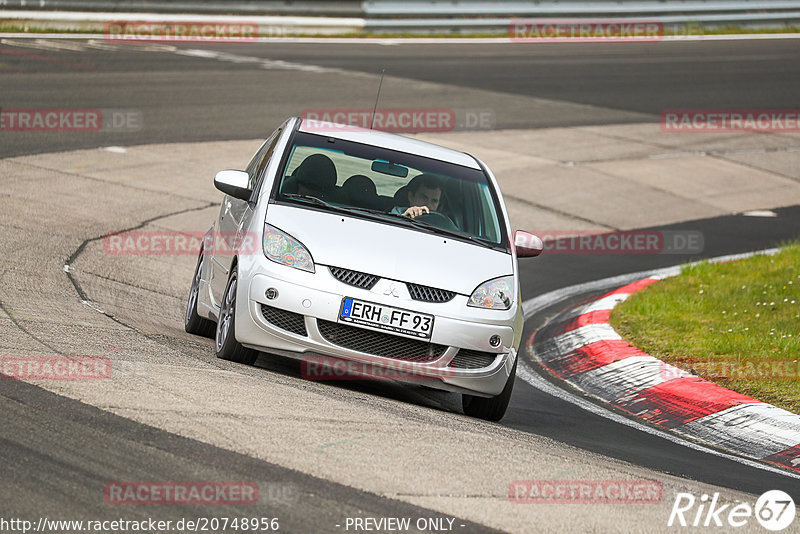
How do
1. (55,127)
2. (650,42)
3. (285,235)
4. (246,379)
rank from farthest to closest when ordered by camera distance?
(650,42) → (55,127) → (285,235) → (246,379)

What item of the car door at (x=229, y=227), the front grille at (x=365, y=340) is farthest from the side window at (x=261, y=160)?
the front grille at (x=365, y=340)

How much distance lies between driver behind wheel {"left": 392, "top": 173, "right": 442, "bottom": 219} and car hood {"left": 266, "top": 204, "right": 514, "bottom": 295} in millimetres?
397

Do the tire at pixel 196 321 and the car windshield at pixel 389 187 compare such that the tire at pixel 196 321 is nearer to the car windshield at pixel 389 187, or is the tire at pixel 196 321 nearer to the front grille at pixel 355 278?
the car windshield at pixel 389 187

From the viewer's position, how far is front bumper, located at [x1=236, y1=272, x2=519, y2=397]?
21.3 ft

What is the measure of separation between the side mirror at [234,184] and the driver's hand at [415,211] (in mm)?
1010

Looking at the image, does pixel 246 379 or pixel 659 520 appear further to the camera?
pixel 246 379

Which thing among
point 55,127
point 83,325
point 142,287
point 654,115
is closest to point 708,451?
point 83,325

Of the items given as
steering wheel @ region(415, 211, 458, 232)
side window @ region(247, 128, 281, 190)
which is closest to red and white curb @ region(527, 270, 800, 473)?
steering wheel @ region(415, 211, 458, 232)

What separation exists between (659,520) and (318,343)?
95.3 inches

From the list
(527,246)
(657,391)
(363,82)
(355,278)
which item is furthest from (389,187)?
(363,82)

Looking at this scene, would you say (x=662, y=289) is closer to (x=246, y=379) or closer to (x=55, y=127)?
(x=246, y=379)

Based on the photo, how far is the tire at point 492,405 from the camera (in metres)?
6.93

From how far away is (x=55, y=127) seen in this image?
15.6 metres

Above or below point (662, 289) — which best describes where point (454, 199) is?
above
